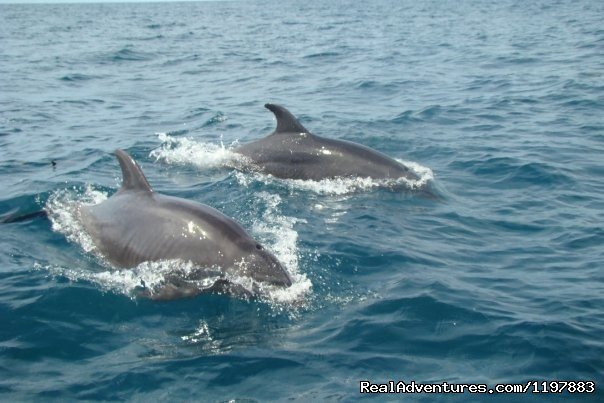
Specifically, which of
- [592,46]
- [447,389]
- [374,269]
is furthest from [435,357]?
[592,46]

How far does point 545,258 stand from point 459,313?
2.64 meters

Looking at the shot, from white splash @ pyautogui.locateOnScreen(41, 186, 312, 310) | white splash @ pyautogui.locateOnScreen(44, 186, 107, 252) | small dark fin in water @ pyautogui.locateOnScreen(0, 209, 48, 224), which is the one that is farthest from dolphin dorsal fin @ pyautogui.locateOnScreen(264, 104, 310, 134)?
small dark fin in water @ pyautogui.locateOnScreen(0, 209, 48, 224)

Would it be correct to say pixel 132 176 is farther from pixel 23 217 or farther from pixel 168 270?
pixel 23 217

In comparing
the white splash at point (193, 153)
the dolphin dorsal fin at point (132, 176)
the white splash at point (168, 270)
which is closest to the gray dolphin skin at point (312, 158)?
the white splash at point (193, 153)

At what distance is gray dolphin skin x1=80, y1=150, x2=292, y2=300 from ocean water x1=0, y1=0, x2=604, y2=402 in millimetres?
232

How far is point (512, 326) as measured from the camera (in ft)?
27.8

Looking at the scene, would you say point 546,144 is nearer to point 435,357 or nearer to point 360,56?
point 435,357

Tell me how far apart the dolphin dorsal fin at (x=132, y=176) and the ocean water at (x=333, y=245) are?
1120 mm

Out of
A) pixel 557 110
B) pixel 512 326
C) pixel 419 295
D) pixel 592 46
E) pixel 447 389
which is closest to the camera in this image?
pixel 447 389

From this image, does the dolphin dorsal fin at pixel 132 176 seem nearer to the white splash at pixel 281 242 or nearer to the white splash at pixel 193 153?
the white splash at pixel 281 242

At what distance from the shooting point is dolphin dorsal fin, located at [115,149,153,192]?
1055cm

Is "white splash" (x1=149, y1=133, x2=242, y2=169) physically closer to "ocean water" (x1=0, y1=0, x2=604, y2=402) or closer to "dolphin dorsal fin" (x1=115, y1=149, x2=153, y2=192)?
"ocean water" (x1=0, y1=0, x2=604, y2=402)

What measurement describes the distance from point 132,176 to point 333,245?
325 centimetres

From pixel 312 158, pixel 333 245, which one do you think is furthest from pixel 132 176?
pixel 312 158
